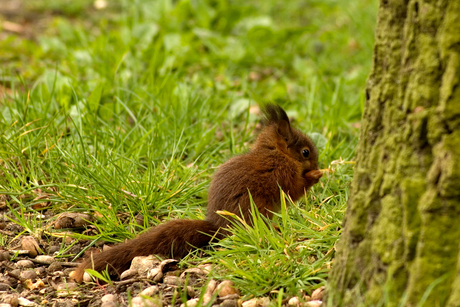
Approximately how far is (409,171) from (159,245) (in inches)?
56.5

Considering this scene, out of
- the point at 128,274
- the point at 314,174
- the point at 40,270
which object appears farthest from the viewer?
the point at 314,174

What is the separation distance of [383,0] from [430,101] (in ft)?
1.40

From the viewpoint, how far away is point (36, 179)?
3564mm

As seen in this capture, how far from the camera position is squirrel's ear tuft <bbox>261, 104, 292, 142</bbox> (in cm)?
370

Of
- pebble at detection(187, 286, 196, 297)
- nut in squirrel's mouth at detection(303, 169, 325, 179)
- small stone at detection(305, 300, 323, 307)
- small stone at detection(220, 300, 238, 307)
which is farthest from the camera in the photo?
nut in squirrel's mouth at detection(303, 169, 325, 179)

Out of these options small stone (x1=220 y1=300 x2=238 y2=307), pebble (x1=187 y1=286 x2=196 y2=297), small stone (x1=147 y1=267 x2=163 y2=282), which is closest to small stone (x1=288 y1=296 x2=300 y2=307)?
small stone (x1=220 y1=300 x2=238 y2=307)

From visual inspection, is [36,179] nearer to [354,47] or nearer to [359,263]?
[359,263]

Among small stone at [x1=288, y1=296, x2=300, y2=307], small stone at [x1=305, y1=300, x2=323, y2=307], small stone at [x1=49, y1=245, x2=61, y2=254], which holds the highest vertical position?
small stone at [x1=305, y1=300, x2=323, y2=307]

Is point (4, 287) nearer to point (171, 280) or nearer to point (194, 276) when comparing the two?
point (171, 280)

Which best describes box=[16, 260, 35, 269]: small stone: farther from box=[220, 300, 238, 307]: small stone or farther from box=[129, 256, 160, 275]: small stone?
box=[220, 300, 238, 307]: small stone

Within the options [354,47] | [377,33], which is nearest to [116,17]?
[354,47]

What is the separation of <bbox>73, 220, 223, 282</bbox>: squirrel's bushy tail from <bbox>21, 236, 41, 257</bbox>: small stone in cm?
39

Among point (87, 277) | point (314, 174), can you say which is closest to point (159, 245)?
point (87, 277)

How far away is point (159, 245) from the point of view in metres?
2.95
